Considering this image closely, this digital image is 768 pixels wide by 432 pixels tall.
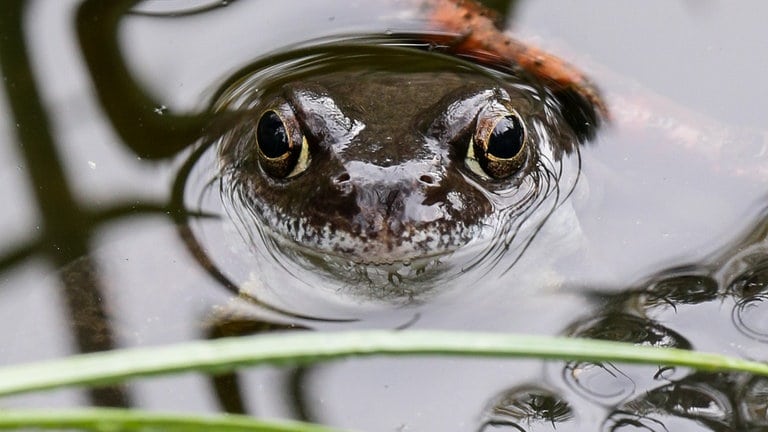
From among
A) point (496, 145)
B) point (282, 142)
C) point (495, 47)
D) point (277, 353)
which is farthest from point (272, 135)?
point (277, 353)

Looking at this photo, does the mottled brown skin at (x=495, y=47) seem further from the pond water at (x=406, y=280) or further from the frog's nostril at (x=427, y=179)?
the frog's nostril at (x=427, y=179)

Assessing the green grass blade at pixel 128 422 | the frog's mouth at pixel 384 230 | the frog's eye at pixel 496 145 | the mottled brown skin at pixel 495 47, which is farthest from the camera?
the mottled brown skin at pixel 495 47

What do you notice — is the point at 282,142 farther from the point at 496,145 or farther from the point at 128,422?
the point at 128,422

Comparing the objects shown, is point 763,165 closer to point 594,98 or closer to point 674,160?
point 674,160

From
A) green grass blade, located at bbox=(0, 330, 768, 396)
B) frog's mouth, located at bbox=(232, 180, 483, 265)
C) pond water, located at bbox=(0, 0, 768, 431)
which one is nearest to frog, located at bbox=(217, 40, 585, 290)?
frog's mouth, located at bbox=(232, 180, 483, 265)

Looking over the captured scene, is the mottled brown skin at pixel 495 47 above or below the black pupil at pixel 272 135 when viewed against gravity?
above

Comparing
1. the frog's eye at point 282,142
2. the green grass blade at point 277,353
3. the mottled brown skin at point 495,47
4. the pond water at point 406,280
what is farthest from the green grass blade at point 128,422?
the mottled brown skin at point 495,47
